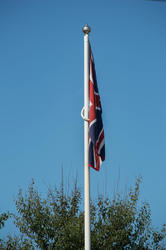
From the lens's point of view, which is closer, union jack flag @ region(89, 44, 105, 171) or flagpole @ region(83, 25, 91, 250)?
flagpole @ region(83, 25, 91, 250)

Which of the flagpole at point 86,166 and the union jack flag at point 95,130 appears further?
the union jack flag at point 95,130

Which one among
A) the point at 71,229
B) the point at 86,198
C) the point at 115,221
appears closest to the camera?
the point at 86,198

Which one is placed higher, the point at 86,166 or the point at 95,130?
the point at 95,130

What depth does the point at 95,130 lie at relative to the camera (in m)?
10.1

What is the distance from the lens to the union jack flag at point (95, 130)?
32.7 ft

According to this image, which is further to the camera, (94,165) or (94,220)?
(94,220)

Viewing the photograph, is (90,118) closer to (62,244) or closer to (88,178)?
(88,178)

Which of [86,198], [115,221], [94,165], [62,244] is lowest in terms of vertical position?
[86,198]

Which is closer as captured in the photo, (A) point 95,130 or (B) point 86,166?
(B) point 86,166

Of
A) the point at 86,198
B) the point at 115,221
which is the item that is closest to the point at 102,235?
the point at 115,221

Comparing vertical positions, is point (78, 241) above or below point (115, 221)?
below

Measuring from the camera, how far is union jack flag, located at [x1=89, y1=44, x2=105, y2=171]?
9.97 metres

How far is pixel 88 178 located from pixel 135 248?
10687 mm

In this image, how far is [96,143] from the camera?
10062mm
